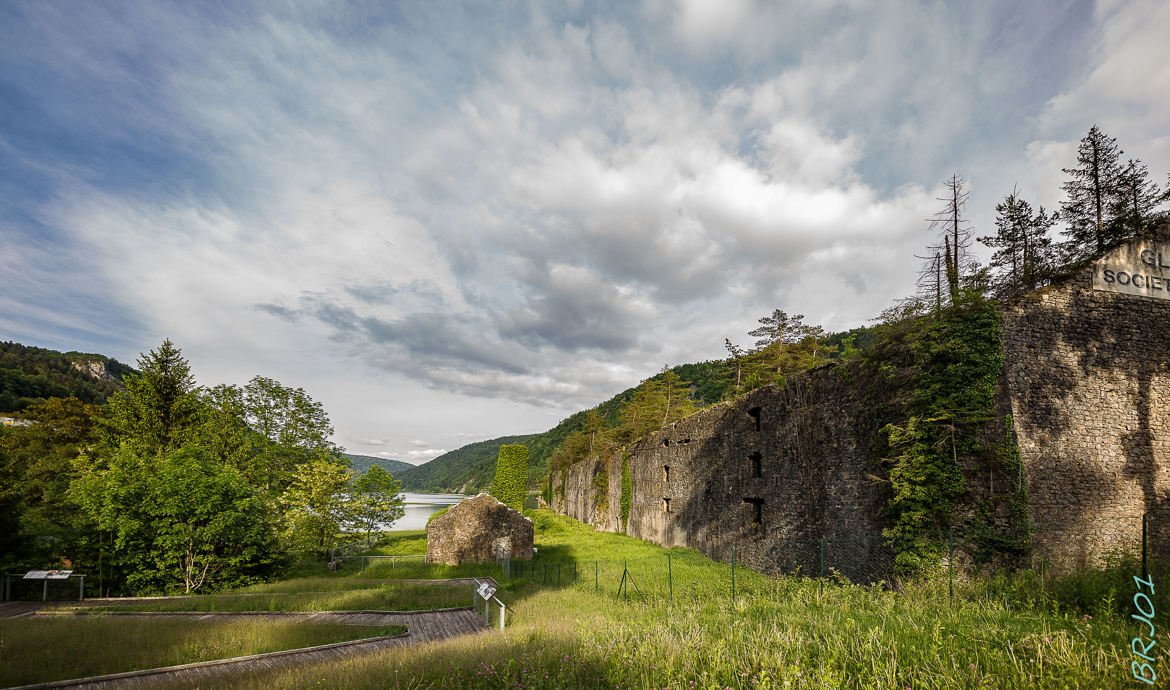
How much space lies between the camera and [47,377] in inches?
2024

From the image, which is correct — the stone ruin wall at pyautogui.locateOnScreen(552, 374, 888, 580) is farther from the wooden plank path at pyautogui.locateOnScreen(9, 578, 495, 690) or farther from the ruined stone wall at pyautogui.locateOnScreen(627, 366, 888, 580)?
the wooden plank path at pyautogui.locateOnScreen(9, 578, 495, 690)

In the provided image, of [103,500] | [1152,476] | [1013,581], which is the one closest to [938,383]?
[1013,581]

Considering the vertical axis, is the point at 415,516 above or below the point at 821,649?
below

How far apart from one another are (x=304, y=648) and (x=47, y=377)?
68280 mm

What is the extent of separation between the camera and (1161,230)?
1170 centimetres

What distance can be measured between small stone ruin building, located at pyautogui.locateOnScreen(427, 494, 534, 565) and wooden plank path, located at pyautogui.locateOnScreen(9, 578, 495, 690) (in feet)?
31.9

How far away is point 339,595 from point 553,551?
1329 centimetres

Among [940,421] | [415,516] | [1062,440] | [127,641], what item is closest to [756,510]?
[940,421]

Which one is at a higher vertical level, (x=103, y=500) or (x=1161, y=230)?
(x=1161, y=230)

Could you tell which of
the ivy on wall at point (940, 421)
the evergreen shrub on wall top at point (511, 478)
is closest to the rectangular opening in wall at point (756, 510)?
the ivy on wall at point (940, 421)

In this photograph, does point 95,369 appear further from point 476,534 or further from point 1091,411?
point 1091,411

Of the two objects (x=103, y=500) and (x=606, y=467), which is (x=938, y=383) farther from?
(x=606, y=467)

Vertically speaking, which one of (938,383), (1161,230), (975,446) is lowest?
(975,446)

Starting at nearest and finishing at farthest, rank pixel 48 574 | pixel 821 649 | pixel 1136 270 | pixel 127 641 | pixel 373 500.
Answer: pixel 821 649
pixel 127 641
pixel 1136 270
pixel 48 574
pixel 373 500
